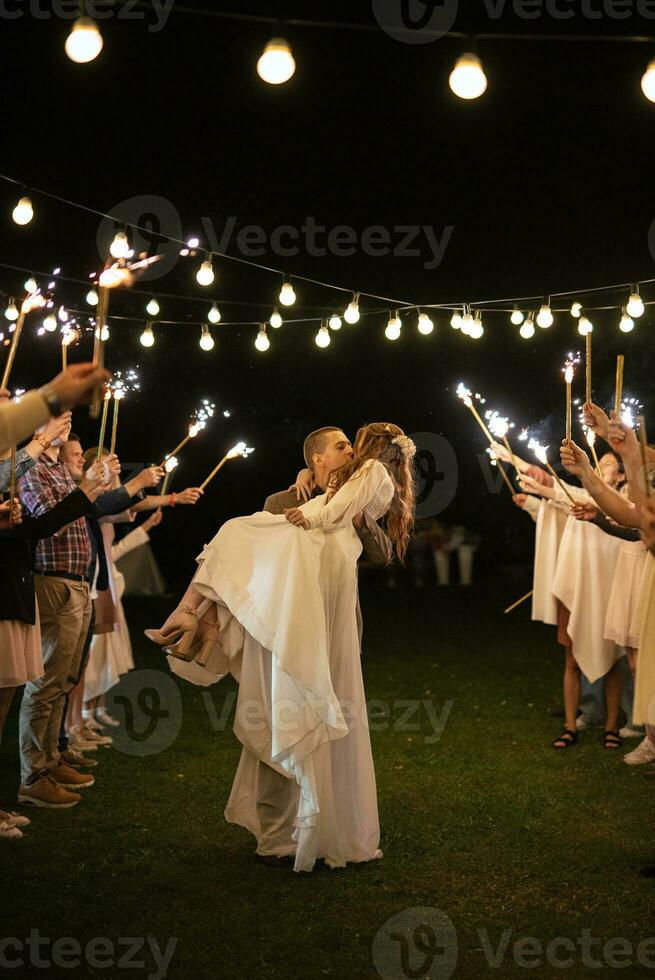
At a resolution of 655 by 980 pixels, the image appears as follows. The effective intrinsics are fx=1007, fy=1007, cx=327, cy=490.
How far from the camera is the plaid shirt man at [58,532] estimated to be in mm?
6227

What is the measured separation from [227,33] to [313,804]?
5.81 metres

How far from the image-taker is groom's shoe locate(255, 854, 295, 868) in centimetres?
540

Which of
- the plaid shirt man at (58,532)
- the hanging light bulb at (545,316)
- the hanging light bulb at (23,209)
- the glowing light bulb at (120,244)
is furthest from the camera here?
the hanging light bulb at (545,316)

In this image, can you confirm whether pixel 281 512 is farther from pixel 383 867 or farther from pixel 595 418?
pixel 383 867

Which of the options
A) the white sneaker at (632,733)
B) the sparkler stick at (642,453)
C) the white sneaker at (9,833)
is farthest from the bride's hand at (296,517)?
the white sneaker at (632,733)

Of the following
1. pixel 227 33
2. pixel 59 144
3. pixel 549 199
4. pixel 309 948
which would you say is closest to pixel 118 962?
pixel 309 948

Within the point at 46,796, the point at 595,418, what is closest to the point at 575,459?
the point at 595,418

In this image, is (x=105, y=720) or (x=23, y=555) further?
(x=105, y=720)

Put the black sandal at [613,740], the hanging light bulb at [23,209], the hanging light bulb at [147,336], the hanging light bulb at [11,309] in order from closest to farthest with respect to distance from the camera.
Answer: the hanging light bulb at [23,209] < the hanging light bulb at [11,309] < the black sandal at [613,740] < the hanging light bulb at [147,336]

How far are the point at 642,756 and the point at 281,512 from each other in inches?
143

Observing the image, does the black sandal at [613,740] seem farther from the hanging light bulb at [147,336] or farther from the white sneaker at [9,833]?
the hanging light bulb at [147,336]

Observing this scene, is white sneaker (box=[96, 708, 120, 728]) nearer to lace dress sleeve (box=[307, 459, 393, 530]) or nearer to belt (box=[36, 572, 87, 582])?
belt (box=[36, 572, 87, 582])

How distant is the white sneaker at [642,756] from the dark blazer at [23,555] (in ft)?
14.9

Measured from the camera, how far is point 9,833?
5.84 meters
